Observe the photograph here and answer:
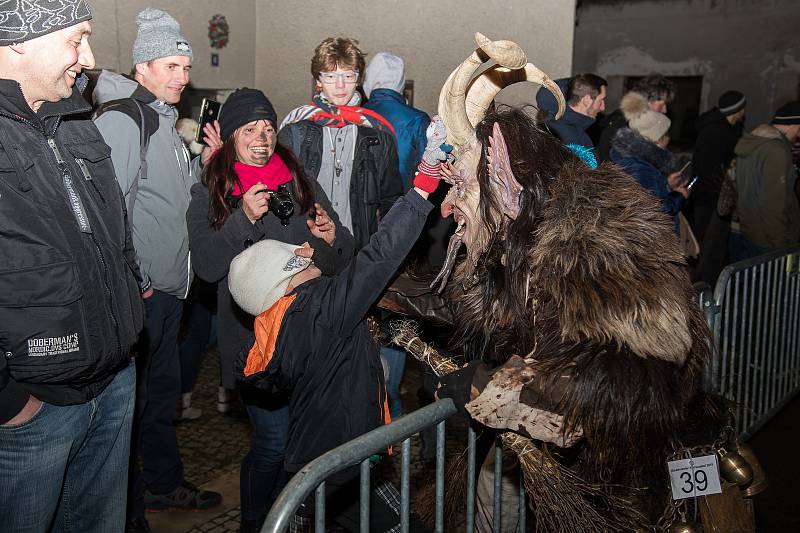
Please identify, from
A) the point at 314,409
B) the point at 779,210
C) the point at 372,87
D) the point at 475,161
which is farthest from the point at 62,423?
the point at 779,210

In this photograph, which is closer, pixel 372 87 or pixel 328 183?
pixel 328 183

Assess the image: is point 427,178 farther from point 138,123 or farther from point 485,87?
point 138,123

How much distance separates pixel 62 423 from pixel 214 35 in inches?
249

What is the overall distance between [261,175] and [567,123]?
2.45m

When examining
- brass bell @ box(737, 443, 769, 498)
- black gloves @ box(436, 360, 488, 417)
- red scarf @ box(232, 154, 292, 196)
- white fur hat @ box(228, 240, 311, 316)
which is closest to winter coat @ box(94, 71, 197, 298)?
red scarf @ box(232, 154, 292, 196)

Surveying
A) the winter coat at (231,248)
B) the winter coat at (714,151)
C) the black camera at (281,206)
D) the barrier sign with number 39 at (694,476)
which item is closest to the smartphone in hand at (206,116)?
the winter coat at (231,248)

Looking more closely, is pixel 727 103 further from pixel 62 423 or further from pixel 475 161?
pixel 62 423

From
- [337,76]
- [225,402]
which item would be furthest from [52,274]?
[225,402]

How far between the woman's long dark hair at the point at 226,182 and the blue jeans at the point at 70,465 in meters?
0.97

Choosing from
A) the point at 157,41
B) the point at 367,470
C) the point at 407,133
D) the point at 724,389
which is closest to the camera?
the point at 367,470

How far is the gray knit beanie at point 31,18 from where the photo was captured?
1990 mm

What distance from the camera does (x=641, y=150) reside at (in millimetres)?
4844

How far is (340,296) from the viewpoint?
98.8 inches

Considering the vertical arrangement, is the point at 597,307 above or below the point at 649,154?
below
